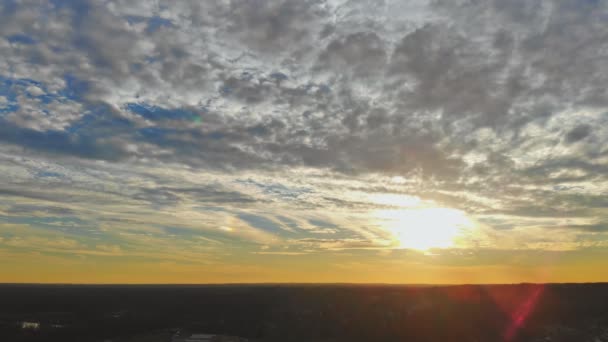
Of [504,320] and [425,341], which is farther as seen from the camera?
[504,320]

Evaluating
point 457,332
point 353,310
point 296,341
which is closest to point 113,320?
point 296,341

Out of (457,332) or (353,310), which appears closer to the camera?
(457,332)

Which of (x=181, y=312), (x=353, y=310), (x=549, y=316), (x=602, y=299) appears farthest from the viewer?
(x=181, y=312)

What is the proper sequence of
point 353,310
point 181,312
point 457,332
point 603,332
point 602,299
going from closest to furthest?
point 603,332 → point 457,332 → point 602,299 → point 353,310 → point 181,312

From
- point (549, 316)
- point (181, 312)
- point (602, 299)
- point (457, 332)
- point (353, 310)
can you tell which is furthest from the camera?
point (181, 312)

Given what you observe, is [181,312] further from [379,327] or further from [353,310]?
[379,327]

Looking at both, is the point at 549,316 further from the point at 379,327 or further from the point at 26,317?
the point at 26,317

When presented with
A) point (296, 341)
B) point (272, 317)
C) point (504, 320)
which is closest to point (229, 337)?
point (296, 341)

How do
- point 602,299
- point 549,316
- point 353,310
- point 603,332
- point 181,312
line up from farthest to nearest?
1. point 181,312
2. point 353,310
3. point 602,299
4. point 549,316
5. point 603,332

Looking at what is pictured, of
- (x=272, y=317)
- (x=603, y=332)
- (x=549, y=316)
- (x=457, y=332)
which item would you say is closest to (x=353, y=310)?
(x=272, y=317)
